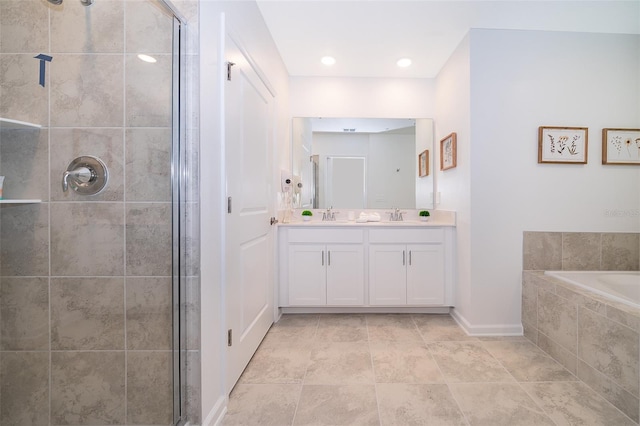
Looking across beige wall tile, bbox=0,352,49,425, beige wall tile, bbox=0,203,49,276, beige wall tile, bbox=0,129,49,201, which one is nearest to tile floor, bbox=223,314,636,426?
beige wall tile, bbox=0,352,49,425

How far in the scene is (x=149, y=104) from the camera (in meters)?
1.21

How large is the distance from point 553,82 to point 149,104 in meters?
2.83

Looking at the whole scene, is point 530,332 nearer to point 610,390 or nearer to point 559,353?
point 559,353

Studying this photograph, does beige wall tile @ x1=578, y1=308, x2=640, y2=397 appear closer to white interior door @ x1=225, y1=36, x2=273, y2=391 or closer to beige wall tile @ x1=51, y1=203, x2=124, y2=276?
white interior door @ x1=225, y1=36, x2=273, y2=391

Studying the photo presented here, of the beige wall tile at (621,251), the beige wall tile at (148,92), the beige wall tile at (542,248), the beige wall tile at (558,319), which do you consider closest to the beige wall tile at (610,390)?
the beige wall tile at (558,319)

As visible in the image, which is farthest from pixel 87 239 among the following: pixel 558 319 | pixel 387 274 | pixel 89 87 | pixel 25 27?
pixel 558 319

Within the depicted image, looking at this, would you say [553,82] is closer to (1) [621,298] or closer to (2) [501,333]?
(1) [621,298]

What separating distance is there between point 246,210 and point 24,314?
3.56ft

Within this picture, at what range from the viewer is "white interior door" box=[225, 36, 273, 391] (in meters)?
1.54

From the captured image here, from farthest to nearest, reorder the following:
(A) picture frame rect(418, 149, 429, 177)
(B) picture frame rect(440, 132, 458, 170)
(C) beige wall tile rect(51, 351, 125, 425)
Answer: (A) picture frame rect(418, 149, 429, 177) → (B) picture frame rect(440, 132, 458, 170) → (C) beige wall tile rect(51, 351, 125, 425)

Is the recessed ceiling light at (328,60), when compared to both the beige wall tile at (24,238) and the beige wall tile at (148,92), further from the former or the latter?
the beige wall tile at (24,238)

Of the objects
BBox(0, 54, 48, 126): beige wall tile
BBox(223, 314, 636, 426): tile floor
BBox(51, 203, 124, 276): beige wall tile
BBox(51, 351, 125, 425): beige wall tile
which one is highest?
BBox(0, 54, 48, 126): beige wall tile

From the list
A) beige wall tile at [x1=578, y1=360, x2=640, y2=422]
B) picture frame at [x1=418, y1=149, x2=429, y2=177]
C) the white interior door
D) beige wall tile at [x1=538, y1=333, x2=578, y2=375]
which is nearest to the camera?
beige wall tile at [x1=578, y1=360, x2=640, y2=422]

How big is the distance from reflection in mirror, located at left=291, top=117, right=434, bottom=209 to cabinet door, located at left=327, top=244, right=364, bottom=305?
69 centimetres
